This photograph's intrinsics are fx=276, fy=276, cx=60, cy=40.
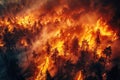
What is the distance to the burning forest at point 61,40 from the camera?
1852cm

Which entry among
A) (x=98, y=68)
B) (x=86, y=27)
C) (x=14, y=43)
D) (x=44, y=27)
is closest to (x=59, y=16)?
(x=44, y=27)

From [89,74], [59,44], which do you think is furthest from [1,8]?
[89,74]

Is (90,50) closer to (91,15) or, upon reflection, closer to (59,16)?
(91,15)

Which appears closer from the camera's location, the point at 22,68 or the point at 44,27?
the point at 22,68

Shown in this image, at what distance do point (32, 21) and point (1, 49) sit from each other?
137 inches

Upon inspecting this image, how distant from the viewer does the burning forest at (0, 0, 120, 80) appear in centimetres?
1852

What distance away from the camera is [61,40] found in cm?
2058

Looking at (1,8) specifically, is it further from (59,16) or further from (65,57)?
(65,57)

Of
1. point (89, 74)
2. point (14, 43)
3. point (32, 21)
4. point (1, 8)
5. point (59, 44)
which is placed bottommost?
point (89, 74)

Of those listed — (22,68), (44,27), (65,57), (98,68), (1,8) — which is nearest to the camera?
(98,68)

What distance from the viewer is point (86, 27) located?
20.2 metres

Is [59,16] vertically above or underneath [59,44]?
above

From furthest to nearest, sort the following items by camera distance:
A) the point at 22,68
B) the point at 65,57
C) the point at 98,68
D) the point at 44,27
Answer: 1. the point at 44,27
2. the point at 22,68
3. the point at 65,57
4. the point at 98,68

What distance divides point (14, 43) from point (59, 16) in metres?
4.37
